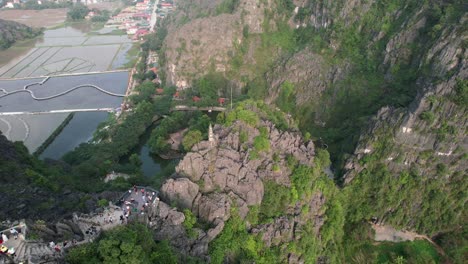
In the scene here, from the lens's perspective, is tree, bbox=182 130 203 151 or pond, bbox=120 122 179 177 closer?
tree, bbox=182 130 203 151

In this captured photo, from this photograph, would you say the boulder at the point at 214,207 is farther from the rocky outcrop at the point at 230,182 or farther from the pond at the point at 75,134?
the pond at the point at 75,134

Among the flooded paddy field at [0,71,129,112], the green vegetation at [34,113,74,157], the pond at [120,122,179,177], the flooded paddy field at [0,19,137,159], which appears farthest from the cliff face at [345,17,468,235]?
the flooded paddy field at [0,71,129,112]

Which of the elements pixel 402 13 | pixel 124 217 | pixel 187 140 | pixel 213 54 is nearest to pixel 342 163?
pixel 187 140

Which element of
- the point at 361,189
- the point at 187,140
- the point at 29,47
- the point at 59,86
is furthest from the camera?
the point at 29,47

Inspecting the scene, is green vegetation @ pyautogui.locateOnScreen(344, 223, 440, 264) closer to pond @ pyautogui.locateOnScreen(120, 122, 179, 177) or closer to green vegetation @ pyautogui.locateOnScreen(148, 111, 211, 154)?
green vegetation @ pyautogui.locateOnScreen(148, 111, 211, 154)

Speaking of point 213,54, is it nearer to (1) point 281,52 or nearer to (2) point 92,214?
(1) point 281,52

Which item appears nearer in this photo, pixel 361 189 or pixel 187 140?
pixel 187 140

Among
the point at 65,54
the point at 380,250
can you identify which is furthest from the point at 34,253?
the point at 65,54

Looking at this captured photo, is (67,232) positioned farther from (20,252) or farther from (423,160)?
(423,160)
